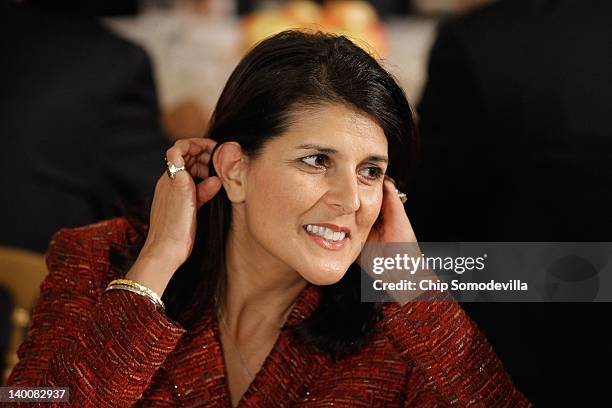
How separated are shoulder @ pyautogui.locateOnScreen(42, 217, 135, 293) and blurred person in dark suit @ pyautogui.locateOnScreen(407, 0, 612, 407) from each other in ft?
1.92

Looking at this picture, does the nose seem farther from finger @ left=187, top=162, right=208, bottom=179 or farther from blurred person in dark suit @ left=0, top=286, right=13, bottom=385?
blurred person in dark suit @ left=0, top=286, right=13, bottom=385

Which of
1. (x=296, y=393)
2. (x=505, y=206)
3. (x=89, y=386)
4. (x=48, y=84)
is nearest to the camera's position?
(x=89, y=386)

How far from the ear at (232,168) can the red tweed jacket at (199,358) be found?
206mm

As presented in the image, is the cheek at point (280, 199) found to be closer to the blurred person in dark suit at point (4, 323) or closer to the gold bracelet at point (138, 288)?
the gold bracelet at point (138, 288)

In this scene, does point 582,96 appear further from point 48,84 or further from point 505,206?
point 48,84

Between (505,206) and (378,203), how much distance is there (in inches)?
19.3

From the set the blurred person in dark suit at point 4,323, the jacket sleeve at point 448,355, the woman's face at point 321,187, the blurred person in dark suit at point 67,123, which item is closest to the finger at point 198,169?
the woman's face at point 321,187

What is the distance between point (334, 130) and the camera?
1.38 m

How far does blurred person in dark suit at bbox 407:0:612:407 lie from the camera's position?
1763 mm

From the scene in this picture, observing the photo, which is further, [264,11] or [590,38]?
[264,11]

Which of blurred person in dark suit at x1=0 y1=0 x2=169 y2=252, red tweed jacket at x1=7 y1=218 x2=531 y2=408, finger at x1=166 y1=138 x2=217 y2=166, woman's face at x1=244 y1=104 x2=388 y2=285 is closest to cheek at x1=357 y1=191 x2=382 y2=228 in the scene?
woman's face at x1=244 y1=104 x2=388 y2=285

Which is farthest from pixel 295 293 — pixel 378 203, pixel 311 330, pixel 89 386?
pixel 89 386

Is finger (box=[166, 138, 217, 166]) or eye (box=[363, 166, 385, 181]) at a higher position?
finger (box=[166, 138, 217, 166])

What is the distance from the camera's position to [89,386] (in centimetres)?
139
